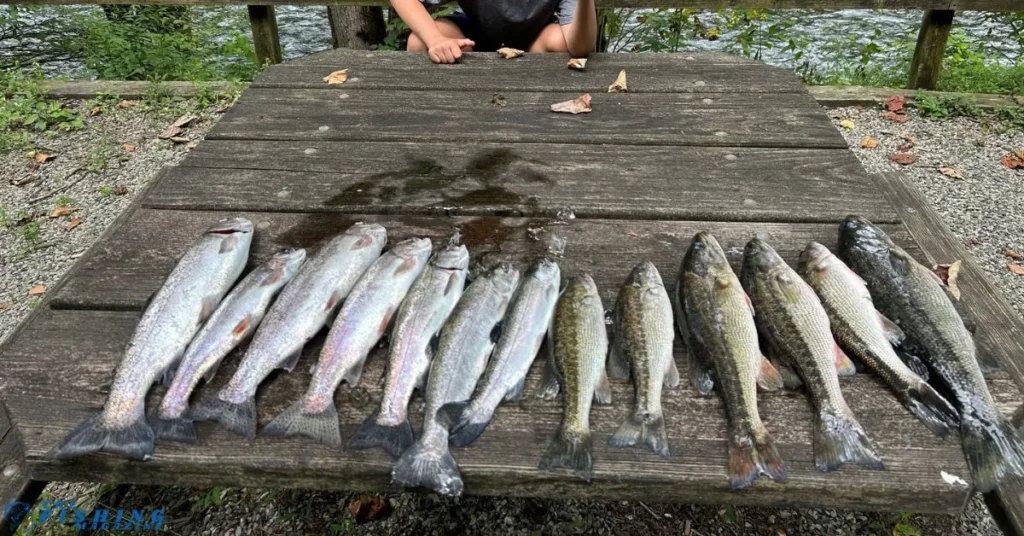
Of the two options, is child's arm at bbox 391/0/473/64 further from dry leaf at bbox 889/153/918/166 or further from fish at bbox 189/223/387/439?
dry leaf at bbox 889/153/918/166

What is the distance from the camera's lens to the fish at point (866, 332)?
5.33 feet

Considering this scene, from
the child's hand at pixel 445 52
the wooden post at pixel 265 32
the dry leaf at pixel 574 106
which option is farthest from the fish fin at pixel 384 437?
the wooden post at pixel 265 32

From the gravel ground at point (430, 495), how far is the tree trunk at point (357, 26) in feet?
4.66

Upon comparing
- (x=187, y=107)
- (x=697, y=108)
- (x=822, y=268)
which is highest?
(x=697, y=108)

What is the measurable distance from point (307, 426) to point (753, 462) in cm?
109

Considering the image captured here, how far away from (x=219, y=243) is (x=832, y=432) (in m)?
1.92

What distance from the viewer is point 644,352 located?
5.85ft

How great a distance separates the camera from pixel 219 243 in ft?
7.14

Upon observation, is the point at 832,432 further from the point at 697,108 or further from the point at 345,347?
the point at 697,108

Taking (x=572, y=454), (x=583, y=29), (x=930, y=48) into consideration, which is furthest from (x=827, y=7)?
(x=572, y=454)

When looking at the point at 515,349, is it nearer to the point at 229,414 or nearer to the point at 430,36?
the point at 229,414

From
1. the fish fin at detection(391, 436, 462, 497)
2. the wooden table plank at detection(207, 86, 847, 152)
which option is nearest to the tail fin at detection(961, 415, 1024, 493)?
the fish fin at detection(391, 436, 462, 497)

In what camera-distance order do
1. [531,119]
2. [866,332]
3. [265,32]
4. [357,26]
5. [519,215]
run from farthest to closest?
[357,26] < [265,32] < [531,119] < [519,215] < [866,332]

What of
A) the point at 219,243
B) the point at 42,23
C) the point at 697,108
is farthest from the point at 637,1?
the point at 42,23
